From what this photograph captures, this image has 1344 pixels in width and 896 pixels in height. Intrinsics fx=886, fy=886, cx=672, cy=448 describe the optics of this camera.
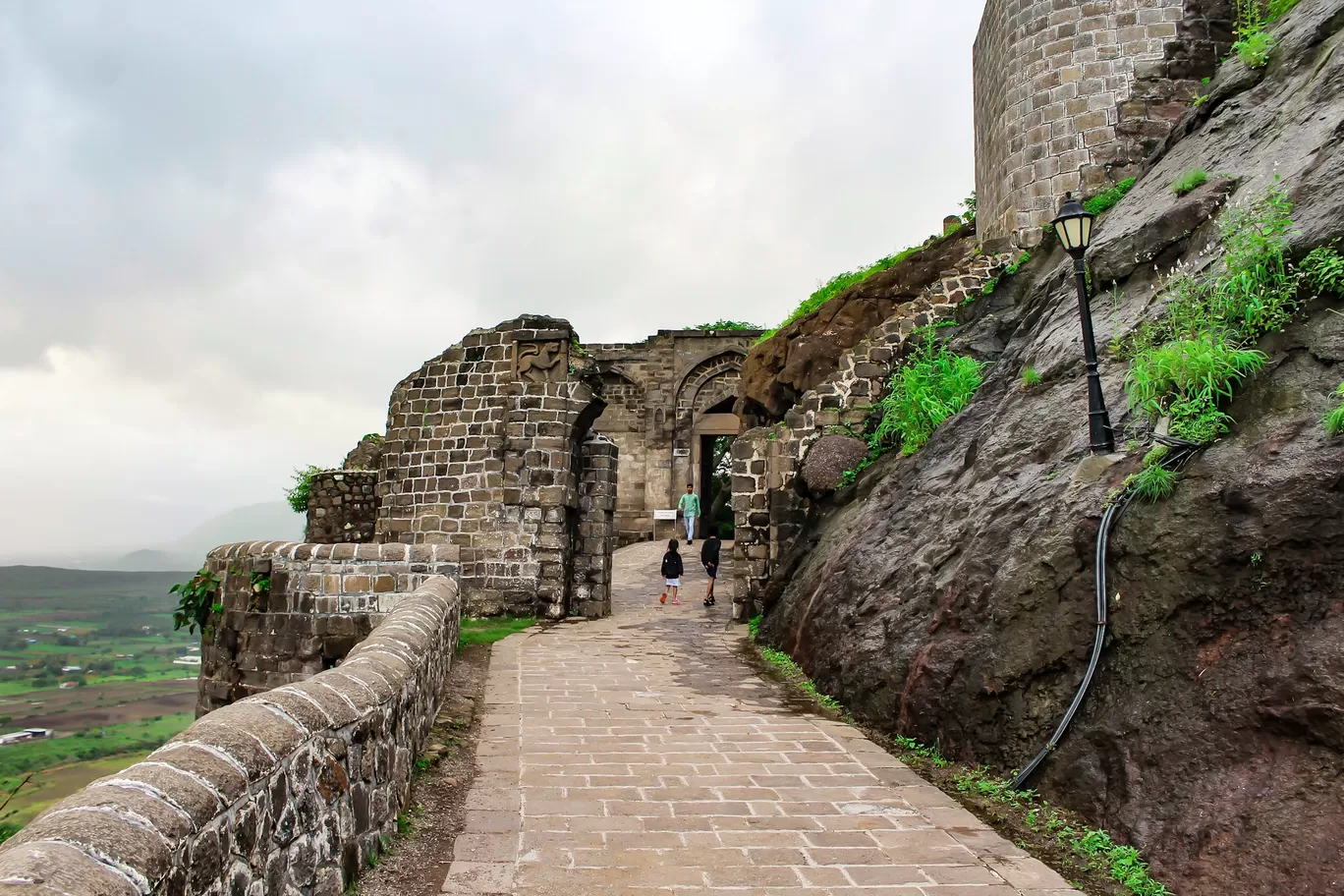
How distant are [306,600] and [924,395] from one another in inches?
298

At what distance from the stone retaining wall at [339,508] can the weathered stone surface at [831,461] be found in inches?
417

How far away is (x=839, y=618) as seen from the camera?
27.7 ft

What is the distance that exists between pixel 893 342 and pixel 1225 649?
933cm

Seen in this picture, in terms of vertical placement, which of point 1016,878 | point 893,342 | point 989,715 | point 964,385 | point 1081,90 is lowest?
point 1016,878

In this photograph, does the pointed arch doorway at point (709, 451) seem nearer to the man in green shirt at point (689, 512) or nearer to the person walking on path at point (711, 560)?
the man in green shirt at point (689, 512)

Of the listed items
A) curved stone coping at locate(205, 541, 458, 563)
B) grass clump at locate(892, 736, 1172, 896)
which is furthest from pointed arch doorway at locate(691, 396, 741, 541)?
grass clump at locate(892, 736, 1172, 896)

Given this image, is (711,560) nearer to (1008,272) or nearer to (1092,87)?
(1008,272)

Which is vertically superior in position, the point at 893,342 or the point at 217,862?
the point at 893,342

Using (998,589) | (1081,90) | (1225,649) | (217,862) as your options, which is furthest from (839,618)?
(1081,90)

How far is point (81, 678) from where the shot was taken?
78.6 ft

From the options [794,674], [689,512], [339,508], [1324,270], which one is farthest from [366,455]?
[1324,270]

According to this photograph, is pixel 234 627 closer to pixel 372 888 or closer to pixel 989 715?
pixel 372 888

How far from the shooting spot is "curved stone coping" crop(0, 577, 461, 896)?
2.08 metres

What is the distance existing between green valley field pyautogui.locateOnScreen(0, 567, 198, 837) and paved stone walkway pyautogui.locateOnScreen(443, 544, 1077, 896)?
6.41 feet
